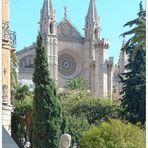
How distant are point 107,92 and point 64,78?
591 cm

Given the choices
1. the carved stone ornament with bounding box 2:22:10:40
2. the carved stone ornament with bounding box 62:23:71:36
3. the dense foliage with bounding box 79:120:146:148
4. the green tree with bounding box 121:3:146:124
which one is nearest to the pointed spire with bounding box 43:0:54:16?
the carved stone ornament with bounding box 62:23:71:36

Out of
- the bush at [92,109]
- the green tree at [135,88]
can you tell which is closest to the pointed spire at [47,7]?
the bush at [92,109]

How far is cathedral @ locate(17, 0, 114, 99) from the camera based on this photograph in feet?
258

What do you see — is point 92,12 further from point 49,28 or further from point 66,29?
point 49,28

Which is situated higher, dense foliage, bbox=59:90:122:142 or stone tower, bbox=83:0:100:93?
stone tower, bbox=83:0:100:93

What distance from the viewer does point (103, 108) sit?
3791 cm

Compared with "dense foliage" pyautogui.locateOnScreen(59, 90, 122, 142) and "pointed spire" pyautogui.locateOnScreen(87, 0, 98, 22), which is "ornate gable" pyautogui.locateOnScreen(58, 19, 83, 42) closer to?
"pointed spire" pyautogui.locateOnScreen(87, 0, 98, 22)

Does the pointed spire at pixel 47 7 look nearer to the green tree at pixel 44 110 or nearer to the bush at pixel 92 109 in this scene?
the bush at pixel 92 109

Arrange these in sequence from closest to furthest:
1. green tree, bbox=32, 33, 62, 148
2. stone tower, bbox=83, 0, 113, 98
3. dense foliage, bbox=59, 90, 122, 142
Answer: green tree, bbox=32, 33, 62, 148 < dense foliage, bbox=59, 90, 122, 142 < stone tower, bbox=83, 0, 113, 98

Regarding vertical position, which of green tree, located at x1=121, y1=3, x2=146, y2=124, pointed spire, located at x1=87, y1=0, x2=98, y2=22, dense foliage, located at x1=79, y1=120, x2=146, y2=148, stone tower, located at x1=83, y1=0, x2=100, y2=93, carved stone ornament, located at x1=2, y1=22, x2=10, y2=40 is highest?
pointed spire, located at x1=87, y1=0, x2=98, y2=22

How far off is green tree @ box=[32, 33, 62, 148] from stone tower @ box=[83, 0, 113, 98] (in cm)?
5167

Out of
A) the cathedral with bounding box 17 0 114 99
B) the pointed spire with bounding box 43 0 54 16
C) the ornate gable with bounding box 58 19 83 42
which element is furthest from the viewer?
the ornate gable with bounding box 58 19 83 42

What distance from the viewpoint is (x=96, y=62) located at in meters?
79.4

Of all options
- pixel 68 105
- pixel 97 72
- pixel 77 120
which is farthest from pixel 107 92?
pixel 77 120
